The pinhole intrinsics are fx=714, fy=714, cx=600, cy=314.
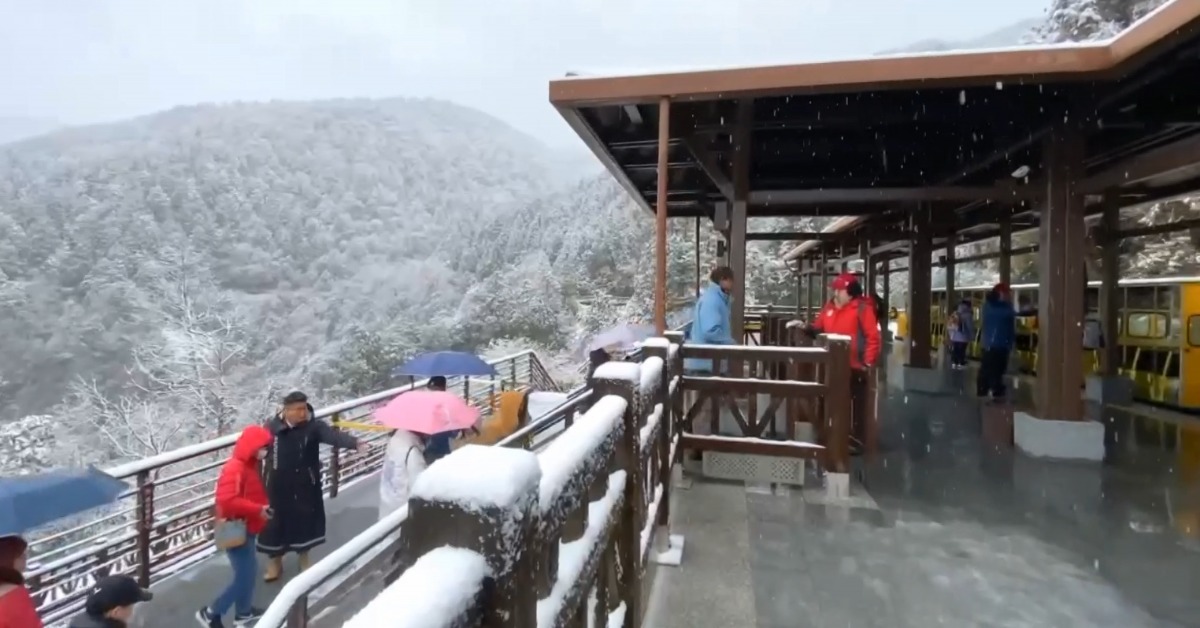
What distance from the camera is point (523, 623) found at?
50.3 inches

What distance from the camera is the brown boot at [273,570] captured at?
5207mm

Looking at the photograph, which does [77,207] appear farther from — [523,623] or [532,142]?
[532,142]

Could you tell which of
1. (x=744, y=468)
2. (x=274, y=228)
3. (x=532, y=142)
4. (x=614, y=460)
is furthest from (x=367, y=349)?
(x=532, y=142)

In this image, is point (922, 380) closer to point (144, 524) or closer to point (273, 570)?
point (273, 570)

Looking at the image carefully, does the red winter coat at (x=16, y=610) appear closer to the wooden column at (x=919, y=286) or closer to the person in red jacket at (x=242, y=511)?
the person in red jacket at (x=242, y=511)

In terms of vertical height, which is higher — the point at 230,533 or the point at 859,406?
the point at 859,406

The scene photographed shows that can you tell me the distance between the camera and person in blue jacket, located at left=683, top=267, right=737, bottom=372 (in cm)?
611

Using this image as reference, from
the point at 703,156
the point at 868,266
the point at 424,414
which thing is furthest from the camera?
the point at 868,266

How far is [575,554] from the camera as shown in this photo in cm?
184

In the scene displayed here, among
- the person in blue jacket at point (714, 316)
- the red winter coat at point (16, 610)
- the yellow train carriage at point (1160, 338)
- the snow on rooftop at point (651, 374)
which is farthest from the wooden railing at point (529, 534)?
the yellow train carriage at point (1160, 338)

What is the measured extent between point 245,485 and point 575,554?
3.37 metres

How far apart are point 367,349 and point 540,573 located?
35066mm

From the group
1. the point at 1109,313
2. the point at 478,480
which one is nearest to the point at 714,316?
the point at 478,480

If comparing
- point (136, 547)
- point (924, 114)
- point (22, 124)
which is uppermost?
point (22, 124)
